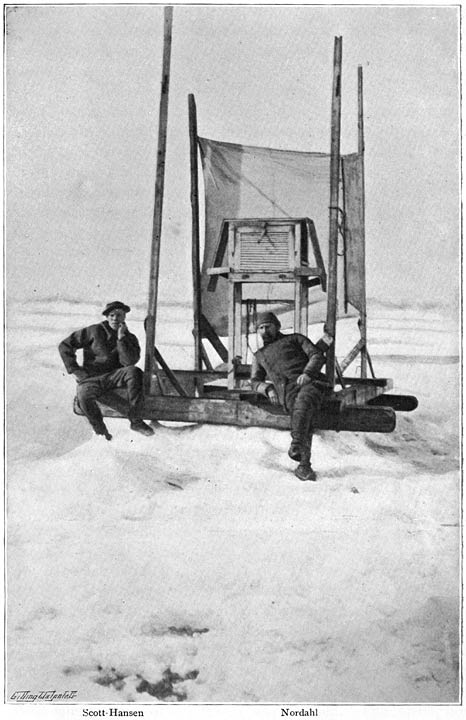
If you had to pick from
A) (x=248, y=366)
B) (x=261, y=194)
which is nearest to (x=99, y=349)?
(x=248, y=366)

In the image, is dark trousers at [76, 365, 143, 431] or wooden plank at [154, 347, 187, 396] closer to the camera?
dark trousers at [76, 365, 143, 431]

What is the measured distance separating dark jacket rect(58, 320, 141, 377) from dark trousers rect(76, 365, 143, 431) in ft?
0.20

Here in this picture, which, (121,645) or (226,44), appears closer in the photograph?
(121,645)

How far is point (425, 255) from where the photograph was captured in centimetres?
617

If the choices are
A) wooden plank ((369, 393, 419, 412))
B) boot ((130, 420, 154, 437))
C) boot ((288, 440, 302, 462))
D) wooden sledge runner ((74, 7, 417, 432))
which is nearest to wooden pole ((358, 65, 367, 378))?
wooden sledge runner ((74, 7, 417, 432))

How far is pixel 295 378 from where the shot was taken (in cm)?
592

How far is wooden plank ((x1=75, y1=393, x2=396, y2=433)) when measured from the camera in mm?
5863

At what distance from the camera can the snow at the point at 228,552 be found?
5.69 meters

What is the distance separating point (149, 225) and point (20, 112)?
1239 mm

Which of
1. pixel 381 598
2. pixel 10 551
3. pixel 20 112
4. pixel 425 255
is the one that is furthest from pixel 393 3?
pixel 10 551

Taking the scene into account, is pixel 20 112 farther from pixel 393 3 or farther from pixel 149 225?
pixel 393 3

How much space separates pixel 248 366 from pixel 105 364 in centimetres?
107
